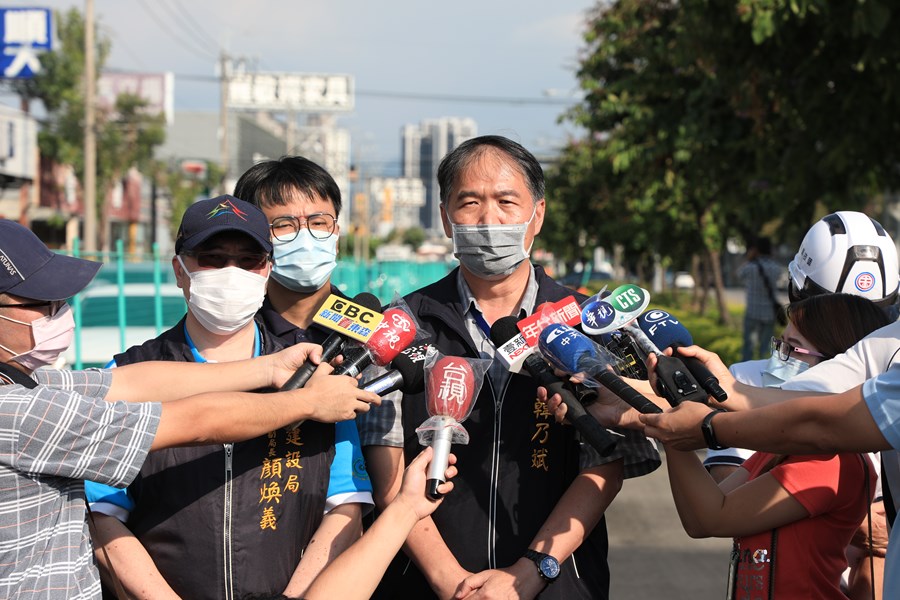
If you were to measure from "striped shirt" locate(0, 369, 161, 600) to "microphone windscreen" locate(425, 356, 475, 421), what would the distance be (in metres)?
0.70

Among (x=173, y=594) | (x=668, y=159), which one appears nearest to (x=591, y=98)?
(x=668, y=159)

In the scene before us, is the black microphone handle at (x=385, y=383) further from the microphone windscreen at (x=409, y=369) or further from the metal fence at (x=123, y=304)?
the metal fence at (x=123, y=304)

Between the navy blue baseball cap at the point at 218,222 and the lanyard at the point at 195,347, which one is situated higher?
the navy blue baseball cap at the point at 218,222

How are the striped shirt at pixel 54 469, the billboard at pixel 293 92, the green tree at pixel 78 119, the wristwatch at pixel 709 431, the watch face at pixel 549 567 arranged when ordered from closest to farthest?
the striped shirt at pixel 54 469, the wristwatch at pixel 709 431, the watch face at pixel 549 567, the green tree at pixel 78 119, the billboard at pixel 293 92

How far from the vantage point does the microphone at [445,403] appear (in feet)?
7.88

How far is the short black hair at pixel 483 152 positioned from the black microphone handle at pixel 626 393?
0.88 metres

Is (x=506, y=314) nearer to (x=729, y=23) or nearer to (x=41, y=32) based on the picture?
(x=729, y=23)

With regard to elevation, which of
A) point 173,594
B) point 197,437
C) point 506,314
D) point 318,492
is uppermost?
point 506,314

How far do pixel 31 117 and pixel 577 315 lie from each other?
3384 centimetres

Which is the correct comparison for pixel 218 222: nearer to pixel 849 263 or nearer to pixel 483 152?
pixel 483 152

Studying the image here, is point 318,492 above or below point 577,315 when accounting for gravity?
below

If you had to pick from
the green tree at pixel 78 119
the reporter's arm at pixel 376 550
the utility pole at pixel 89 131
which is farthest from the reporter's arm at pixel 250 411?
the green tree at pixel 78 119

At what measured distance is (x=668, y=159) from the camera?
41.3 feet

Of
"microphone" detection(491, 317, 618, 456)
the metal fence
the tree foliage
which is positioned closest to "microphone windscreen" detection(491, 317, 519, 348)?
"microphone" detection(491, 317, 618, 456)
